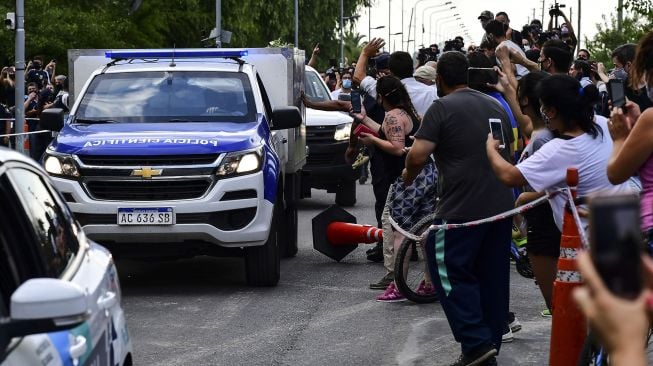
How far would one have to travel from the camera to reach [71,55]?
1331 centimetres

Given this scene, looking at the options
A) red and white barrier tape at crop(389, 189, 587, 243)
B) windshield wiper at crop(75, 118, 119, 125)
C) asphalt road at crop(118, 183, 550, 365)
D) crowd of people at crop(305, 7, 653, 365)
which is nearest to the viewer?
crowd of people at crop(305, 7, 653, 365)

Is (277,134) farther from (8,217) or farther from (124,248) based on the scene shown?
(8,217)

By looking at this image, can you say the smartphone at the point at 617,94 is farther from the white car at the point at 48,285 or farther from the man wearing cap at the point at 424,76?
the man wearing cap at the point at 424,76

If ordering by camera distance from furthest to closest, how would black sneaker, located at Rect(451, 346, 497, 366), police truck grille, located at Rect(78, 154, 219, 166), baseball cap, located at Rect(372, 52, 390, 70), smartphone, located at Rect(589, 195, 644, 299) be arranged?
baseball cap, located at Rect(372, 52, 390, 70) < police truck grille, located at Rect(78, 154, 219, 166) < black sneaker, located at Rect(451, 346, 497, 366) < smartphone, located at Rect(589, 195, 644, 299)

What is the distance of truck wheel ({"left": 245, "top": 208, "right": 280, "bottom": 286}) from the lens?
11102mm

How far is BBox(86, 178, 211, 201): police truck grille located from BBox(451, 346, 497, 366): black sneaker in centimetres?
382

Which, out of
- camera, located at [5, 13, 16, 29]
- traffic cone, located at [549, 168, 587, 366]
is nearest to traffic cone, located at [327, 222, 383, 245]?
traffic cone, located at [549, 168, 587, 366]

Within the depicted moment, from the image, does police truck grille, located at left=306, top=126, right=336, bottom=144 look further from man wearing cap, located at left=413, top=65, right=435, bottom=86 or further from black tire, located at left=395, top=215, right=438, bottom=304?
black tire, located at left=395, top=215, right=438, bottom=304

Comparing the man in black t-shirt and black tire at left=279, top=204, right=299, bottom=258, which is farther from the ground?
the man in black t-shirt

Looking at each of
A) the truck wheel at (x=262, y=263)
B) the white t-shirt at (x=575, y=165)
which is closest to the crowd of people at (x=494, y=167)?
the white t-shirt at (x=575, y=165)

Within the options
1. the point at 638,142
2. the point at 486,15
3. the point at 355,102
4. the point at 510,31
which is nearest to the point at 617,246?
the point at 638,142

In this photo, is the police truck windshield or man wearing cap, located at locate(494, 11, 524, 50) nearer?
the police truck windshield

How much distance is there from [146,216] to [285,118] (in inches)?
66.7

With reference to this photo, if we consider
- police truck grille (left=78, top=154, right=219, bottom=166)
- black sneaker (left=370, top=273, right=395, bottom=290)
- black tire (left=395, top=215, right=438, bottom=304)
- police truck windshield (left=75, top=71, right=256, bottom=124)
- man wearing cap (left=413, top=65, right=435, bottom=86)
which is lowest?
black sneaker (left=370, top=273, right=395, bottom=290)
